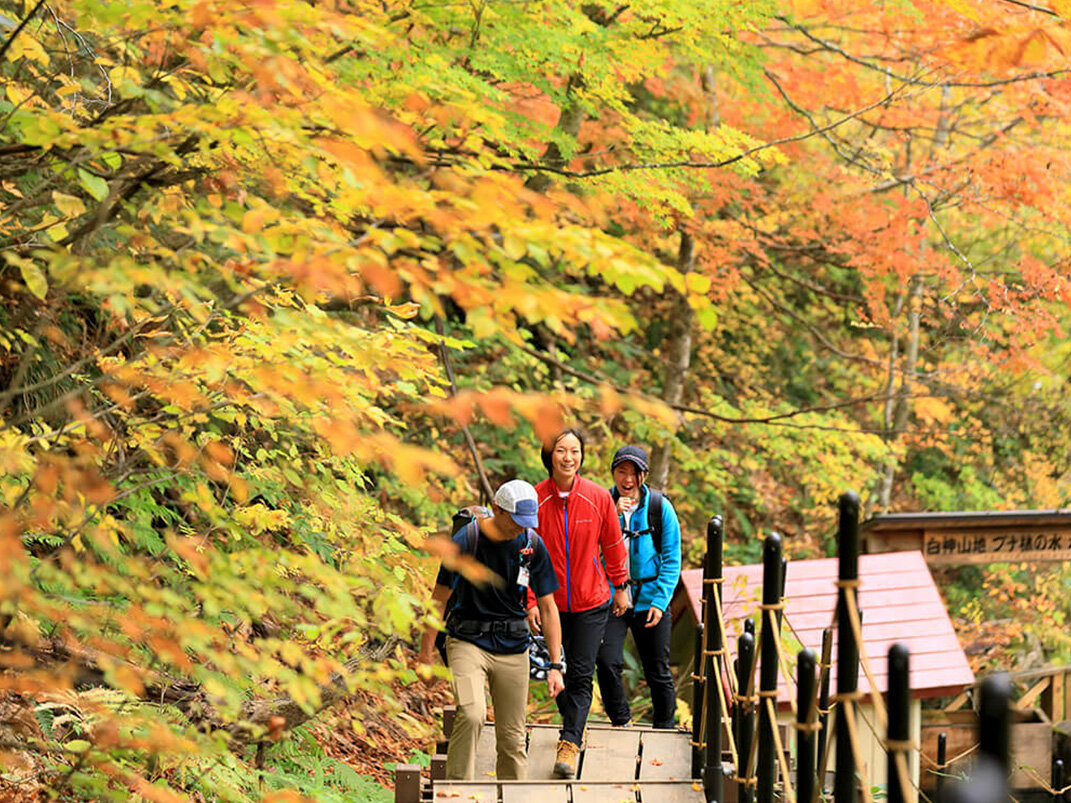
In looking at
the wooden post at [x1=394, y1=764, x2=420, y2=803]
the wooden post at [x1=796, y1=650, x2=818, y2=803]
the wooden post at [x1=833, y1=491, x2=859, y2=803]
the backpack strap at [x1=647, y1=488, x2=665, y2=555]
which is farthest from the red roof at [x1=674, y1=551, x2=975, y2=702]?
the wooden post at [x1=833, y1=491, x2=859, y2=803]

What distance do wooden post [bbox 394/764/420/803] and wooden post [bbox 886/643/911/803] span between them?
270 cm

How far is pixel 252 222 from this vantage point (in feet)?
10.6

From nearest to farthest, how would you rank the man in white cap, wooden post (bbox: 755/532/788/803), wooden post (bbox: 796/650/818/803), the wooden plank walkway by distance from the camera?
1. wooden post (bbox: 796/650/818/803)
2. wooden post (bbox: 755/532/788/803)
3. the wooden plank walkway
4. the man in white cap

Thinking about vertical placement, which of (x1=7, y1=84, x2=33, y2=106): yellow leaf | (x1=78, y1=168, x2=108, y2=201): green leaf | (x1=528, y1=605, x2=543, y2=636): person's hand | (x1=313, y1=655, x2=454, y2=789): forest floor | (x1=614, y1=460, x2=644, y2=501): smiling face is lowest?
(x1=313, y1=655, x2=454, y2=789): forest floor

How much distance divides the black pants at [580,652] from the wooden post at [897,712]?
3638mm

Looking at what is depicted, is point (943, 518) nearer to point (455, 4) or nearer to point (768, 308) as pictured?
point (455, 4)

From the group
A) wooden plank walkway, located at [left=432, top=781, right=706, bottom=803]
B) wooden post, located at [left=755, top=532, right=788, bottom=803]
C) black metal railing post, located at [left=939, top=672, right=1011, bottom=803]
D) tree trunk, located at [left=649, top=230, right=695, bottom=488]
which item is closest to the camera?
black metal railing post, located at [left=939, top=672, right=1011, bottom=803]

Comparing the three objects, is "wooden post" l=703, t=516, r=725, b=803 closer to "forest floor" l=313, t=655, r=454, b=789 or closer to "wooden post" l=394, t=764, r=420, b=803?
"wooden post" l=394, t=764, r=420, b=803

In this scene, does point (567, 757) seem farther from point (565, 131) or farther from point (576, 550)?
point (565, 131)

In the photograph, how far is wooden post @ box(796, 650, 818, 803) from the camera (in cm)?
332

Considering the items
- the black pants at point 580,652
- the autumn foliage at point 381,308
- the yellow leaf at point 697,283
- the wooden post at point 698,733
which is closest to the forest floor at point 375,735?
the autumn foliage at point 381,308

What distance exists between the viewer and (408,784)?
4.87 m

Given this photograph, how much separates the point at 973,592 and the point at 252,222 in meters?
16.7

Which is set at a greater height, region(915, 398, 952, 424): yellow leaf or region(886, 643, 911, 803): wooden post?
region(915, 398, 952, 424): yellow leaf
